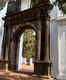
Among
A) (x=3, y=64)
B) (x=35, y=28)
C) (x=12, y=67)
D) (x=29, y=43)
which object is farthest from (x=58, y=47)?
(x=29, y=43)

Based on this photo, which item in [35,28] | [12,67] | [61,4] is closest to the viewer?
[61,4]

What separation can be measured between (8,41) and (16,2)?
3.19 m

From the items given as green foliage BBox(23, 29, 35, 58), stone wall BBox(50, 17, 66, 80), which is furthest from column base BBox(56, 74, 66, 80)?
green foliage BBox(23, 29, 35, 58)

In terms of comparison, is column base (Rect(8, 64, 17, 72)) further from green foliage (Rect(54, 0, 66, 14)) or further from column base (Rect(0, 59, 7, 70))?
green foliage (Rect(54, 0, 66, 14))

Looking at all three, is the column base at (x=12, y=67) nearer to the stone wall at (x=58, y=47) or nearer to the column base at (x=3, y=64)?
the column base at (x=3, y=64)

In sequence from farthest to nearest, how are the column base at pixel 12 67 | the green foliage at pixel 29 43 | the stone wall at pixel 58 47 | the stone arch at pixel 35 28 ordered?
Result: the green foliage at pixel 29 43 < the column base at pixel 12 67 < the stone arch at pixel 35 28 < the stone wall at pixel 58 47

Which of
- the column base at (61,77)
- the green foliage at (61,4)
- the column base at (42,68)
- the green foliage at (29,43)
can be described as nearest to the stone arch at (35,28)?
the column base at (42,68)

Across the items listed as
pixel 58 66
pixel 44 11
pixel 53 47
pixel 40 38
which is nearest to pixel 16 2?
pixel 44 11

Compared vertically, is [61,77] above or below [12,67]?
below

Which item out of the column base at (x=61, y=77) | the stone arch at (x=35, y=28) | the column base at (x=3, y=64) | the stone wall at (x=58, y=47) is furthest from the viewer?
the column base at (x=3, y=64)

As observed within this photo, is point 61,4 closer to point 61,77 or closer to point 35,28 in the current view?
point 35,28

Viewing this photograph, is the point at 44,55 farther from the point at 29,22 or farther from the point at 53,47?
the point at 29,22

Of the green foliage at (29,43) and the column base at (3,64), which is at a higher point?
the green foliage at (29,43)

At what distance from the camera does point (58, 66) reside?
7250mm
